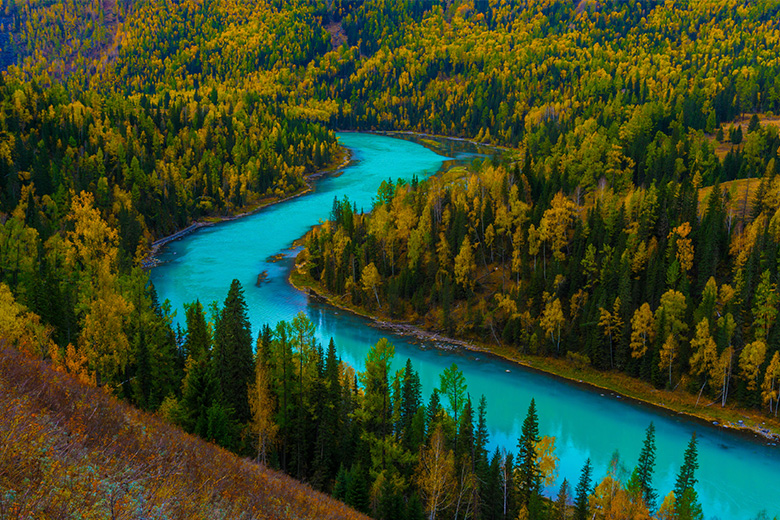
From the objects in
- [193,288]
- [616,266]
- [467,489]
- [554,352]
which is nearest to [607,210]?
[616,266]

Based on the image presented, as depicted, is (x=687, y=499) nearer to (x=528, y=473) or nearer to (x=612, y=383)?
(x=528, y=473)

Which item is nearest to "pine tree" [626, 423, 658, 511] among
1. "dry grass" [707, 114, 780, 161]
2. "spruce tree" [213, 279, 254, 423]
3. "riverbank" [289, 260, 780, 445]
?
"riverbank" [289, 260, 780, 445]

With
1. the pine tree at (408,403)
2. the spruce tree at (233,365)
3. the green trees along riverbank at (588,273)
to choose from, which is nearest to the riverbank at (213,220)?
the green trees along riverbank at (588,273)

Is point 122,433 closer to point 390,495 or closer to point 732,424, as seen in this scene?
point 390,495

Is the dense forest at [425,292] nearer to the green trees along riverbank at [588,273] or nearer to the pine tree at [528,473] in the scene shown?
the pine tree at [528,473]

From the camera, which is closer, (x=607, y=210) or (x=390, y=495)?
(x=390, y=495)

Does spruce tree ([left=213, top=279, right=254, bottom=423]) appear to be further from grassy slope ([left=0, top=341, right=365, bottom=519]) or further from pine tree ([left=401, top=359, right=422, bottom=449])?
grassy slope ([left=0, top=341, right=365, bottom=519])
